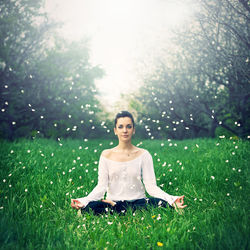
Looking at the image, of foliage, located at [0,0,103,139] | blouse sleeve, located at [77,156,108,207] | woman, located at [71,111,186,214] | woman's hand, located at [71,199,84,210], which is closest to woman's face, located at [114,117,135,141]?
woman, located at [71,111,186,214]

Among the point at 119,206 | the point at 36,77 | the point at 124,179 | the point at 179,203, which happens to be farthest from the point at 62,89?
the point at 179,203

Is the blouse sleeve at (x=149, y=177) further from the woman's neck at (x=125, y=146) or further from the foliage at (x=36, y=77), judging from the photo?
the foliage at (x=36, y=77)

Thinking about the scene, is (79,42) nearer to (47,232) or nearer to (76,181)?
(76,181)

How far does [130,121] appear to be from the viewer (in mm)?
→ 3951

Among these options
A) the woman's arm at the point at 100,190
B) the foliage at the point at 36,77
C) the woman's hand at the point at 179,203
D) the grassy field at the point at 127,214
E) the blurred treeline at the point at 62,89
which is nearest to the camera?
the grassy field at the point at 127,214

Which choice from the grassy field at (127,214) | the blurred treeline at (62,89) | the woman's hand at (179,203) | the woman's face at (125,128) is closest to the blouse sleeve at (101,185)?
the grassy field at (127,214)

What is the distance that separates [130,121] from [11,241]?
2117mm

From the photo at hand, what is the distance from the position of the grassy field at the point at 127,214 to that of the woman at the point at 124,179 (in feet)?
0.51

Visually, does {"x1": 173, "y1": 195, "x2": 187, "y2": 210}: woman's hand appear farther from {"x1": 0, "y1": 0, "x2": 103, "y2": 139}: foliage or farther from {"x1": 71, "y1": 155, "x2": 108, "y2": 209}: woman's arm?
{"x1": 0, "y1": 0, "x2": 103, "y2": 139}: foliage

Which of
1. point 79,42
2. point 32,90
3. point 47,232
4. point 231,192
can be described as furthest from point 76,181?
point 79,42

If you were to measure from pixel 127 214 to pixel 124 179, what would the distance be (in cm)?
50

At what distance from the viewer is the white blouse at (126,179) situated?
3.98 metres

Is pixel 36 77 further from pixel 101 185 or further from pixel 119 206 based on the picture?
pixel 119 206

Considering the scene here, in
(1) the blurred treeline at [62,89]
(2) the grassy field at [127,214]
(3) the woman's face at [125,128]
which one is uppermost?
(1) the blurred treeline at [62,89]
